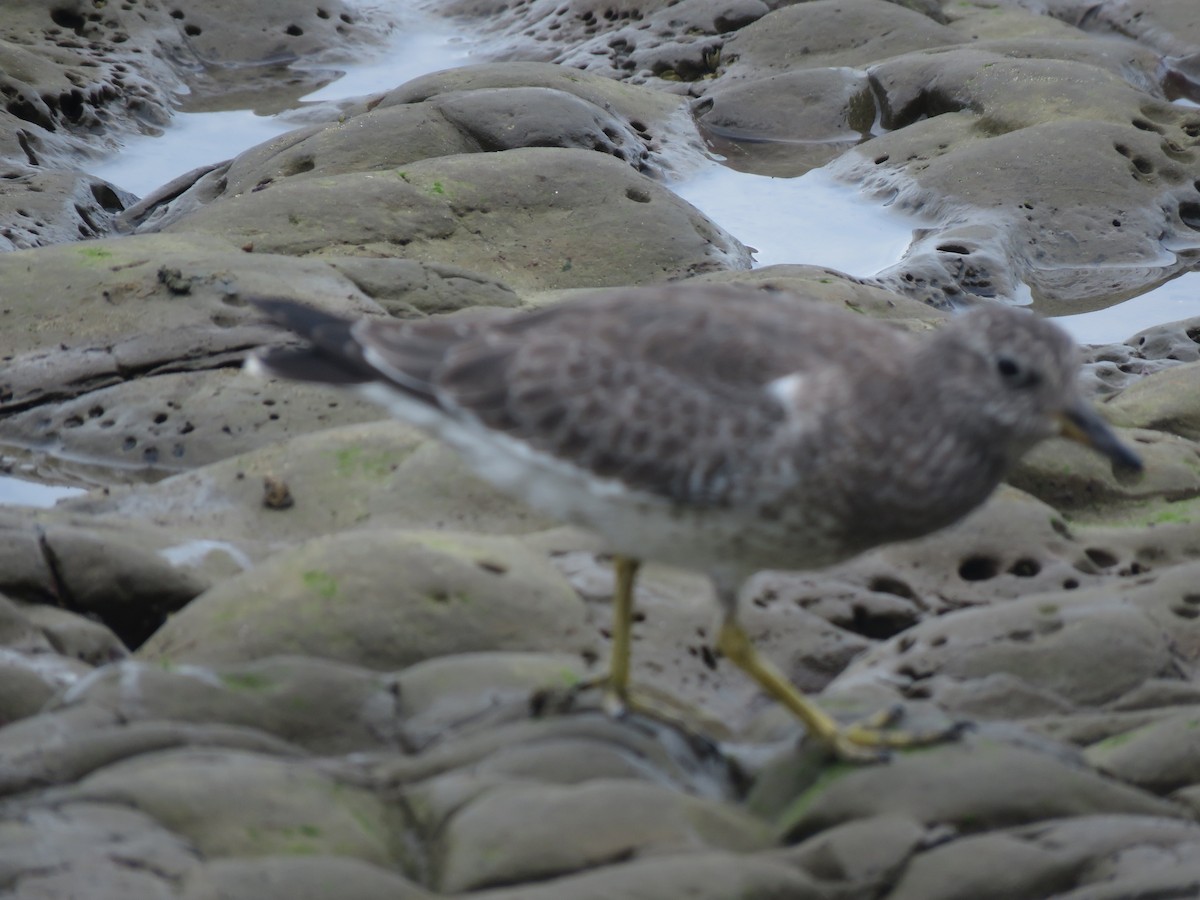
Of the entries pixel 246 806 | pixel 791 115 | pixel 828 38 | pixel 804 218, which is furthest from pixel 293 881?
pixel 828 38

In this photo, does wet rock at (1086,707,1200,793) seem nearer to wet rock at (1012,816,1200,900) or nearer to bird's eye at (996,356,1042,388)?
wet rock at (1012,816,1200,900)

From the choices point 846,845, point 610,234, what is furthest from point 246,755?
point 610,234

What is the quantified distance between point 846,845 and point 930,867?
22cm

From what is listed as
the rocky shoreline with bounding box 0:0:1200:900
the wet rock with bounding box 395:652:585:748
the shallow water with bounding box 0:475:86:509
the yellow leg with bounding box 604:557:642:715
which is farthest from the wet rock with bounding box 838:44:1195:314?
the wet rock with bounding box 395:652:585:748

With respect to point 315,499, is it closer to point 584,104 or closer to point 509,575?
point 509,575

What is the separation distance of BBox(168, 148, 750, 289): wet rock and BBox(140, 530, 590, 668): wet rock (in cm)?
469

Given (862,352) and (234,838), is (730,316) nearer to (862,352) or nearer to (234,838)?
(862,352)

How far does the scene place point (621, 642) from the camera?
4.73 m

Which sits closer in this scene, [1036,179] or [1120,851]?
[1120,851]

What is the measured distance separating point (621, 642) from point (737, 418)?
934 mm

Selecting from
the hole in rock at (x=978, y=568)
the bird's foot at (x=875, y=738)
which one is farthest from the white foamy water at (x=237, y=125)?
the bird's foot at (x=875, y=738)

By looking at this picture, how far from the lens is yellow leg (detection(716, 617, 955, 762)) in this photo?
4.29 m

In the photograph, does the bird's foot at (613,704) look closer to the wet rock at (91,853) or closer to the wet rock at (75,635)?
the wet rock at (91,853)

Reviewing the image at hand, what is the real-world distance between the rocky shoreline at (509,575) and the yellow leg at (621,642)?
9 centimetres
